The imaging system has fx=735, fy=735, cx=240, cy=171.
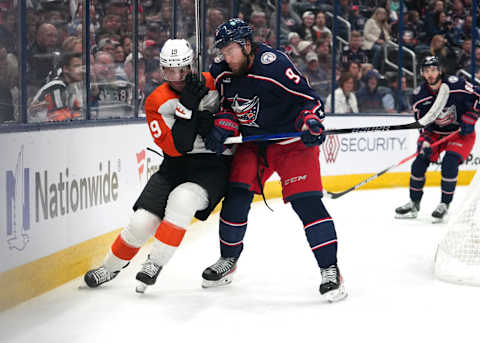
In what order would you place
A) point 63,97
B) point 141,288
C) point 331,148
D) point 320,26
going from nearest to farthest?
point 141,288
point 63,97
point 331,148
point 320,26

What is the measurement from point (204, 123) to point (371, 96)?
204 inches

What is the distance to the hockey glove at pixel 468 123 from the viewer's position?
535 centimetres

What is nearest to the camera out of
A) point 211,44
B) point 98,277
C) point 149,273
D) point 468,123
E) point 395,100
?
point 149,273

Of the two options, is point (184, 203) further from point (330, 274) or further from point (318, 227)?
point (330, 274)

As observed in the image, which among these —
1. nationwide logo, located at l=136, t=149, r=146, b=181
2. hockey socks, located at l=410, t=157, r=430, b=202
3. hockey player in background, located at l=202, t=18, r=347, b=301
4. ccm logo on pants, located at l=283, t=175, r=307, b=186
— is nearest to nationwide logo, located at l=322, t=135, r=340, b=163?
hockey socks, located at l=410, t=157, r=430, b=202

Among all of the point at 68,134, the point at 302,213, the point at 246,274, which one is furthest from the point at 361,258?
the point at 68,134

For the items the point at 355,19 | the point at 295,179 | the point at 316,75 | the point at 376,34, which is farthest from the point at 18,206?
the point at 376,34

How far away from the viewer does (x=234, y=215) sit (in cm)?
327

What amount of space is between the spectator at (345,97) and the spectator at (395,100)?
0.45 metres

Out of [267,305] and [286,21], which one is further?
[286,21]

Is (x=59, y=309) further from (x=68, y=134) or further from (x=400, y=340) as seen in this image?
(x=400, y=340)

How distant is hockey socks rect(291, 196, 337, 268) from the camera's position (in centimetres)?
310

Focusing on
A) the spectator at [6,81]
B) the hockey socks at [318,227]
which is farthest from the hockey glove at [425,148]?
the spectator at [6,81]

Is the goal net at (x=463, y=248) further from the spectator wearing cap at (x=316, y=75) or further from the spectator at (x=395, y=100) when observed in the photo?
the spectator at (x=395, y=100)
